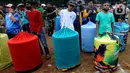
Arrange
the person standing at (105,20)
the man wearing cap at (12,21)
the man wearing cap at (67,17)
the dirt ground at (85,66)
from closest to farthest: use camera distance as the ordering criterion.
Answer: the dirt ground at (85,66)
the person standing at (105,20)
the man wearing cap at (67,17)
the man wearing cap at (12,21)

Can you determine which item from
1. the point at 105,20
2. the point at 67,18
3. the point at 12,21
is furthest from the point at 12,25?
the point at 105,20

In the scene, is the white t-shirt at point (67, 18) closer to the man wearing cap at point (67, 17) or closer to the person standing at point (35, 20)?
the man wearing cap at point (67, 17)

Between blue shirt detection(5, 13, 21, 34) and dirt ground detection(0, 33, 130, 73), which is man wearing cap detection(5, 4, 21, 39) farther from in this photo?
dirt ground detection(0, 33, 130, 73)

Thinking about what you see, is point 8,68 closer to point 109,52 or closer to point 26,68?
point 26,68

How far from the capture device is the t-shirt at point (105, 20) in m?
5.01

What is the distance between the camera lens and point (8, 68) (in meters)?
5.45

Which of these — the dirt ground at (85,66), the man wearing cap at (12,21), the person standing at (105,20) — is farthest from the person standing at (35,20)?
the person standing at (105,20)

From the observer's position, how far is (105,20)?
5043 millimetres

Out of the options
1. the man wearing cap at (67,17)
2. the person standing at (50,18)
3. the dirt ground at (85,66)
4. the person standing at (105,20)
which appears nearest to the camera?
the dirt ground at (85,66)

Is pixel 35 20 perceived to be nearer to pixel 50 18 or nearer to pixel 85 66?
pixel 85 66

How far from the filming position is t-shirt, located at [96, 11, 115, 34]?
16.4 ft

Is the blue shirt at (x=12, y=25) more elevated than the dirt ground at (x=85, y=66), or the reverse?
the blue shirt at (x=12, y=25)

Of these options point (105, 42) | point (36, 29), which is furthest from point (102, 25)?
point (36, 29)

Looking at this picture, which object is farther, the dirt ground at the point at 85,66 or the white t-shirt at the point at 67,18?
the white t-shirt at the point at 67,18
